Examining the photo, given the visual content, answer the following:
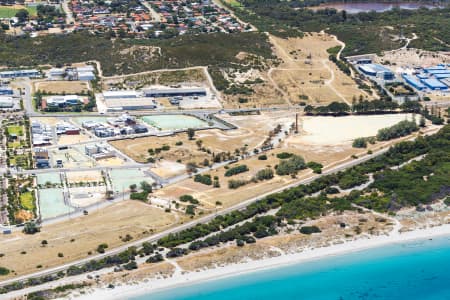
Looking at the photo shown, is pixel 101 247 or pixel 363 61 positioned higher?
pixel 363 61

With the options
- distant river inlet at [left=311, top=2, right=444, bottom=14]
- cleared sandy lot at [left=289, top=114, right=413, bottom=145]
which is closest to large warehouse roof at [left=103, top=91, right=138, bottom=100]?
cleared sandy lot at [left=289, top=114, right=413, bottom=145]

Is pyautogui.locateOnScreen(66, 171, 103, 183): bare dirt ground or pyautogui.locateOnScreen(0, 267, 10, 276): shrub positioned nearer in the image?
pyautogui.locateOnScreen(0, 267, 10, 276): shrub

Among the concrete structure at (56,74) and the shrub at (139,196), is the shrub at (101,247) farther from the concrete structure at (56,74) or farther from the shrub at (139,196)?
the concrete structure at (56,74)

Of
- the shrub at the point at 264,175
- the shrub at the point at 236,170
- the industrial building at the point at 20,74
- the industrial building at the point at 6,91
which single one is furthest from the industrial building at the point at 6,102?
the shrub at the point at 264,175

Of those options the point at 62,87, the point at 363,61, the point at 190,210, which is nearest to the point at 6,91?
the point at 62,87

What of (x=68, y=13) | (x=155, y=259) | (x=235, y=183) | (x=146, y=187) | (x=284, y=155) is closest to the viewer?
(x=155, y=259)

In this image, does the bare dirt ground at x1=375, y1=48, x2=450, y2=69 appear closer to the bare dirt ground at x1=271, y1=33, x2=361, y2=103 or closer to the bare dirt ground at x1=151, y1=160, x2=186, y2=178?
the bare dirt ground at x1=271, y1=33, x2=361, y2=103

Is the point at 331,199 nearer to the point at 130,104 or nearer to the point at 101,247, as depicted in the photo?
the point at 101,247
